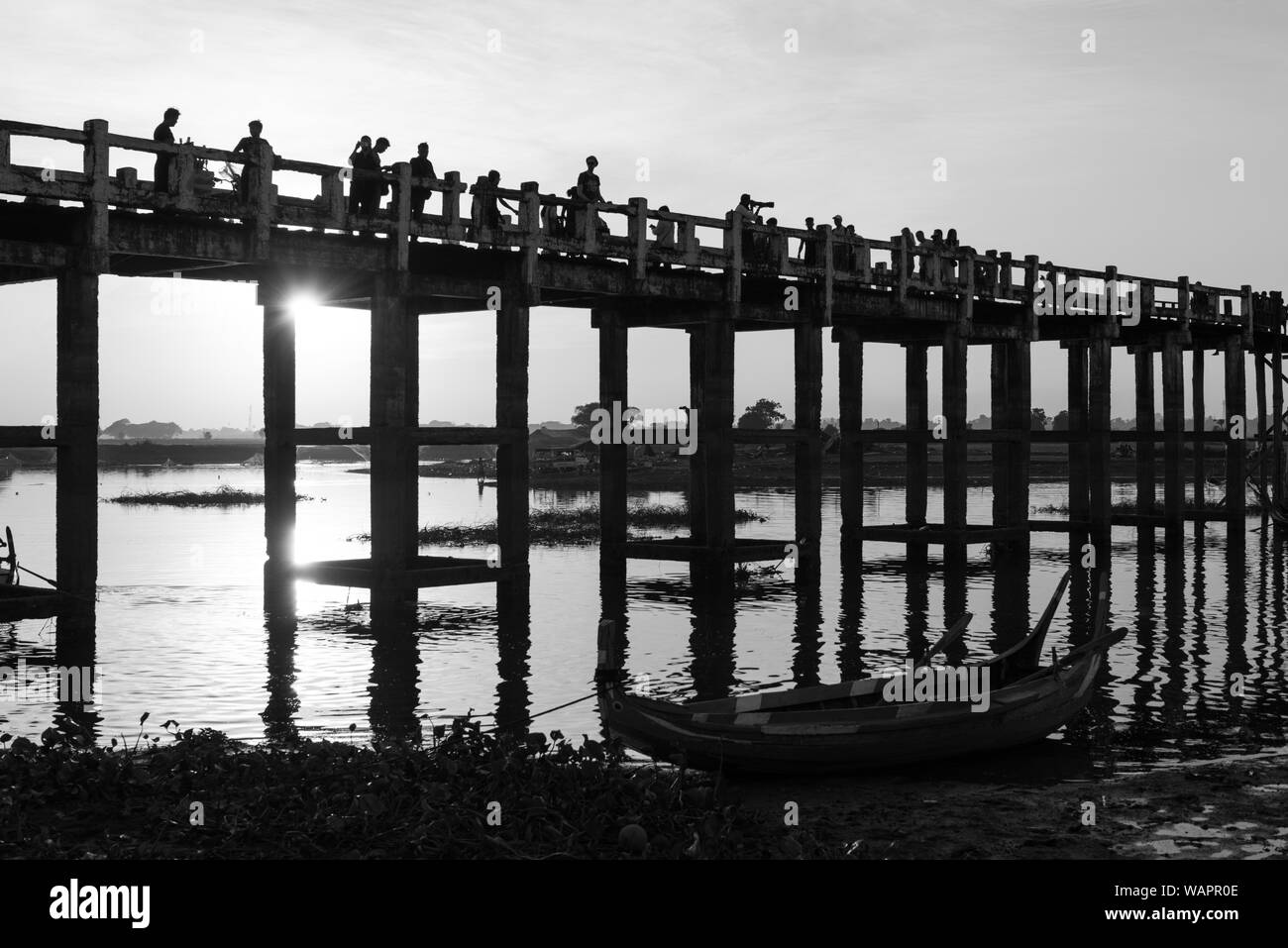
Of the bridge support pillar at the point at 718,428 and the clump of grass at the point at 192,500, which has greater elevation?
the bridge support pillar at the point at 718,428

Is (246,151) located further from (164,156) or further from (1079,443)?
(1079,443)

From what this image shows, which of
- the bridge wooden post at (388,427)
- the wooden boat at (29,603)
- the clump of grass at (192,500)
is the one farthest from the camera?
the clump of grass at (192,500)

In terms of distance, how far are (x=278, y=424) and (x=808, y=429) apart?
36.6 feet

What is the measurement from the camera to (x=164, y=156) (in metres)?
20.0

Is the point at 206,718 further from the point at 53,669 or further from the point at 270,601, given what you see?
the point at 270,601

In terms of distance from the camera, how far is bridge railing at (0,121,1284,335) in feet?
63.0

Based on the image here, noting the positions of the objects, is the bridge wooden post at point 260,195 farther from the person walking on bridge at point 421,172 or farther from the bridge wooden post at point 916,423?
the bridge wooden post at point 916,423

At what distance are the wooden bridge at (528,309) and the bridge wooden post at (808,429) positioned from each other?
2.1 inches

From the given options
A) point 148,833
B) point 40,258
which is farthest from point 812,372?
point 148,833

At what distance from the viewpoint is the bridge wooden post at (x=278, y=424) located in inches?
1010

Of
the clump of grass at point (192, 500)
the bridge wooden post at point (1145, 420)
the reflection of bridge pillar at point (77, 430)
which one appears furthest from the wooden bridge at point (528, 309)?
the clump of grass at point (192, 500)
